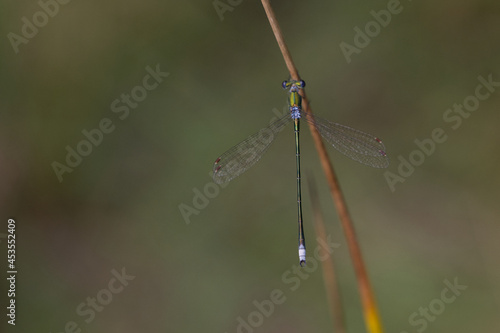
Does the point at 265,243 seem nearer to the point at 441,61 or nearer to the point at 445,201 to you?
the point at 445,201

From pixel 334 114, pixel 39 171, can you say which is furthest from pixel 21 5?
pixel 334 114
